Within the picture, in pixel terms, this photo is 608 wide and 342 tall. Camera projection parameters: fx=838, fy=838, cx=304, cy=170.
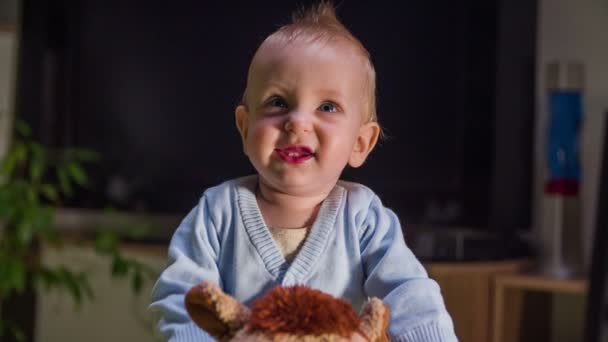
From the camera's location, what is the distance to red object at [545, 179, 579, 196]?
1.61 m

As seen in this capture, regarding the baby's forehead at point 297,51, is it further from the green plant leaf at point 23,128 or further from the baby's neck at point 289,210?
the green plant leaf at point 23,128

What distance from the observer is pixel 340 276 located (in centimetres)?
41

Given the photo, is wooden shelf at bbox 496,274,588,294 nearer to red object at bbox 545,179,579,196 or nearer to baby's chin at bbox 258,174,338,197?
red object at bbox 545,179,579,196

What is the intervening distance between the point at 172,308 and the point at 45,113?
162 centimetres

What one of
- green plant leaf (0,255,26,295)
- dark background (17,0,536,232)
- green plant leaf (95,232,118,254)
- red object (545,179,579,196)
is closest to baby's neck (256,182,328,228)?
dark background (17,0,536,232)

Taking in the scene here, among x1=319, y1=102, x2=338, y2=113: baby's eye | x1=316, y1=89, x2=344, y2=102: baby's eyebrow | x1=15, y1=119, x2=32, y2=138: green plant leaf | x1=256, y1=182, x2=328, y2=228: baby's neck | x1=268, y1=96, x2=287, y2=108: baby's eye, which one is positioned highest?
x1=316, y1=89, x2=344, y2=102: baby's eyebrow

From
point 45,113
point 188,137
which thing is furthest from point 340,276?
point 45,113

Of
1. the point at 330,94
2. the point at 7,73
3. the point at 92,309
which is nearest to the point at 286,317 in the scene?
the point at 330,94

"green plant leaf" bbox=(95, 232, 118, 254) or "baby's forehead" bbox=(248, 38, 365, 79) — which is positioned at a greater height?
"baby's forehead" bbox=(248, 38, 365, 79)

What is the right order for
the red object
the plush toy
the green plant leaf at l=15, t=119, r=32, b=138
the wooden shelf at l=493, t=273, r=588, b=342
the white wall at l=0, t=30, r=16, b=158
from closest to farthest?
the plush toy, the wooden shelf at l=493, t=273, r=588, b=342, the red object, the green plant leaf at l=15, t=119, r=32, b=138, the white wall at l=0, t=30, r=16, b=158

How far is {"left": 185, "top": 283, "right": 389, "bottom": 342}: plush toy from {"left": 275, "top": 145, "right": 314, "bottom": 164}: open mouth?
2.6 inches

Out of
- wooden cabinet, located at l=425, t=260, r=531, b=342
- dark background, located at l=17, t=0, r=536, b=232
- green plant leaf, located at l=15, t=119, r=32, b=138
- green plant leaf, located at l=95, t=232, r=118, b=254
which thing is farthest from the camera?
green plant leaf, located at l=15, t=119, r=32, b=138

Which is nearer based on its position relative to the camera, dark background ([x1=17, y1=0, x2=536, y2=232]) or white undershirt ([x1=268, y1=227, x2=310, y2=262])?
white undershirt ([x1=268, y1=227, x2=310, y2=262])

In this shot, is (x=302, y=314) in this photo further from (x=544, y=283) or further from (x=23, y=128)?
(x=23, y=128)
